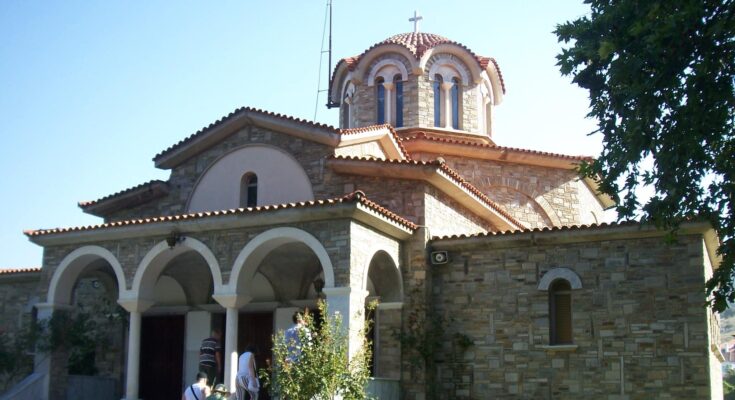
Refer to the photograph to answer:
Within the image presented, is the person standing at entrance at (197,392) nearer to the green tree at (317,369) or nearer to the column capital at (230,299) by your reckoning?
the green tree at (317,369)

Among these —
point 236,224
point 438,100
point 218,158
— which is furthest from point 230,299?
point 438,100

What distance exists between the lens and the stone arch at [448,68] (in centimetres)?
2269

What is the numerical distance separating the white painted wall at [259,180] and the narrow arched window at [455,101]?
277 inches

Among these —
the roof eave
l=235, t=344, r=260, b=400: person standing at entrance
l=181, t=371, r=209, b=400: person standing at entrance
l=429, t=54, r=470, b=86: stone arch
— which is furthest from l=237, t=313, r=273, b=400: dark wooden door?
l=429, t=54, r=470, b=86: stone arch

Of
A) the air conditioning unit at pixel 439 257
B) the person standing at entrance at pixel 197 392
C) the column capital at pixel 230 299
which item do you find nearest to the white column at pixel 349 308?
the column capital at pixel 230 299

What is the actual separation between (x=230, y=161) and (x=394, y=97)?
657 cm

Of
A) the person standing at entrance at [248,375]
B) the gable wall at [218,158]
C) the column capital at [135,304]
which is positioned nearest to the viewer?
the person standing at entrance at [248,375]

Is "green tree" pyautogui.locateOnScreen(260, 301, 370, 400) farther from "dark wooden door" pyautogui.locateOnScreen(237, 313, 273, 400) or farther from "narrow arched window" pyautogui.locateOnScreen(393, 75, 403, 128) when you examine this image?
"narrow arched window" pyautogui.locateOnScreen(393, 75, 403, 128)

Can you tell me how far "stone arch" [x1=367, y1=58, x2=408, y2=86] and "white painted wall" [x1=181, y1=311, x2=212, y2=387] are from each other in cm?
814

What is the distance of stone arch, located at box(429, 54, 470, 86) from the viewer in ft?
74.4

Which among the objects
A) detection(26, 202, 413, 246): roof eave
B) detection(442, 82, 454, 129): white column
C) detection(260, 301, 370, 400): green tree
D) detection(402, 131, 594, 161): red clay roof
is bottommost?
detection(260, 301, 370, 400): green tree

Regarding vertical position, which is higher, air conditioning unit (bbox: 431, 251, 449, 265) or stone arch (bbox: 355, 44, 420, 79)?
stone arch (bbox: 355, 44, 420, 79)

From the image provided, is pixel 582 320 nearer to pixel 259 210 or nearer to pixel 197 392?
pixel 259 210

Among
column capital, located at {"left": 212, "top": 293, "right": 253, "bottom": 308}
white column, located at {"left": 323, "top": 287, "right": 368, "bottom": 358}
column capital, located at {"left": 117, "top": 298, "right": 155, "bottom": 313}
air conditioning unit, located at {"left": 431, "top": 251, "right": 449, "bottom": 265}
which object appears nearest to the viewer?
white column, located at {"left": 323, "top": 287, "right": 368, "bottom": 358}
